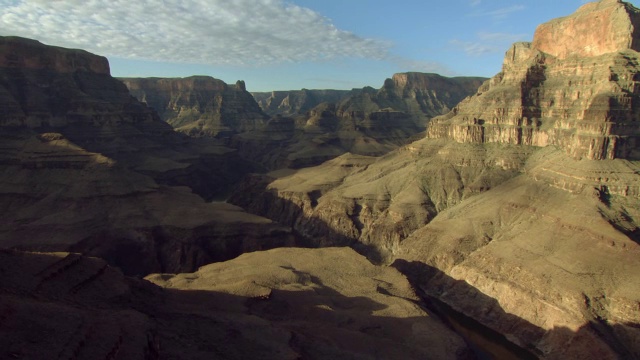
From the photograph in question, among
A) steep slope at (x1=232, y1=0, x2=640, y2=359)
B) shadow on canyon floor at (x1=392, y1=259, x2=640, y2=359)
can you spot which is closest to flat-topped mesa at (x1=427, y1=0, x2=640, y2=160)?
steep slope at (x1=232, y1=0, x2=640, y2=359)

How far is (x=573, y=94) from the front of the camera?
9756cm

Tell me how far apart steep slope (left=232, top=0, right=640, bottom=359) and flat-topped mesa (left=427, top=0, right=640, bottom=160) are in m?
0.27

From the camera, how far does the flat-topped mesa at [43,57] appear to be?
468 feet

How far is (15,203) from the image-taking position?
92.2m

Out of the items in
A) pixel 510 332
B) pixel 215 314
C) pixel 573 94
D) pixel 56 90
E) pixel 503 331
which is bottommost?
pixel 503 331

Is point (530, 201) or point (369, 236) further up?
point (530, 201)

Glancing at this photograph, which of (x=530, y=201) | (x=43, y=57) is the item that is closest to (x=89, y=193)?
(x=43, y=57)

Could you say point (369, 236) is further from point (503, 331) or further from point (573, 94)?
point (573, 94)

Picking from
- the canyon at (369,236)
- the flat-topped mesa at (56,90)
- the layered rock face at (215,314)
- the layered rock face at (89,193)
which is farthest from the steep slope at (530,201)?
the flat-topped mesa at (56,90)

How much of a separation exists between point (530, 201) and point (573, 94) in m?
30.7

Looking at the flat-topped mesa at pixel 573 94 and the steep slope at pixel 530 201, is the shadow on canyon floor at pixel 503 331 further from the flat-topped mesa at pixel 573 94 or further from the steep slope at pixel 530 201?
the flat-topped mesa at pixel 573 94

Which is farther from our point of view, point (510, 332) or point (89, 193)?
point (89, 193)

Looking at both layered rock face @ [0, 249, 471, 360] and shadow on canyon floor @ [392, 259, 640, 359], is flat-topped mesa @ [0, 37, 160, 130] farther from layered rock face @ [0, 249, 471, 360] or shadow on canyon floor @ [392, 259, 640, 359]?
shadow on canyon floor @ [392, 259, 640, 359]

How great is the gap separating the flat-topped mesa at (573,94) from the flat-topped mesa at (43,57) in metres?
132
